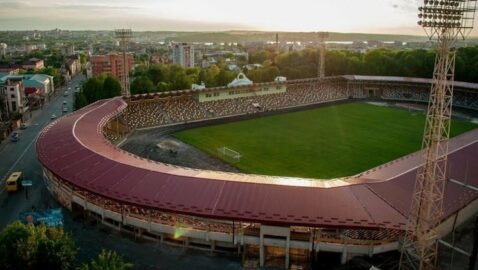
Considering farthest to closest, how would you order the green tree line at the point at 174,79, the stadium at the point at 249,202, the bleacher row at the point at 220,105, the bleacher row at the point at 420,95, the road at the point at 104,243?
the green tree line at the point at 174,79
the bleacher row at the point at 420,95
the bleacher row at the point at 220,105
the road at the point at 104,243
the stadium at the point at 249,202

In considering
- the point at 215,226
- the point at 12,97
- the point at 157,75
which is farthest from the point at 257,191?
the point at 157,75

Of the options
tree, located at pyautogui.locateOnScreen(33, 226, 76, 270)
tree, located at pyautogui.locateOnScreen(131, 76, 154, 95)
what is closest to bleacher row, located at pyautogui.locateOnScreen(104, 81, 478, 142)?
tree, located at pyautogui.locateOnScreen(131, 76, 154, 95)

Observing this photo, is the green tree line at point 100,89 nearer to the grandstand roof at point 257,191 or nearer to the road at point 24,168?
the road at point 24,168

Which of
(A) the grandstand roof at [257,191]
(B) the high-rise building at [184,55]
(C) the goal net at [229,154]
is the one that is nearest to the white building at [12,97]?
(C) the goal net at [229,154]

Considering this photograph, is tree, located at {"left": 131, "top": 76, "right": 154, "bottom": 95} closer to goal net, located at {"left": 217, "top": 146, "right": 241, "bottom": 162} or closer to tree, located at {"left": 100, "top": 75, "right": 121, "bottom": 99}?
tree, located at {"left": 100, "top": 75, "right": 121, "bottom": 99}

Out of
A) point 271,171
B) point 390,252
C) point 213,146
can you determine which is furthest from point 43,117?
point 390,252

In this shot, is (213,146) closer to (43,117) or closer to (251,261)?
(251,261)

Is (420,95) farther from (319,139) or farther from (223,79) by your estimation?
(223,79)
